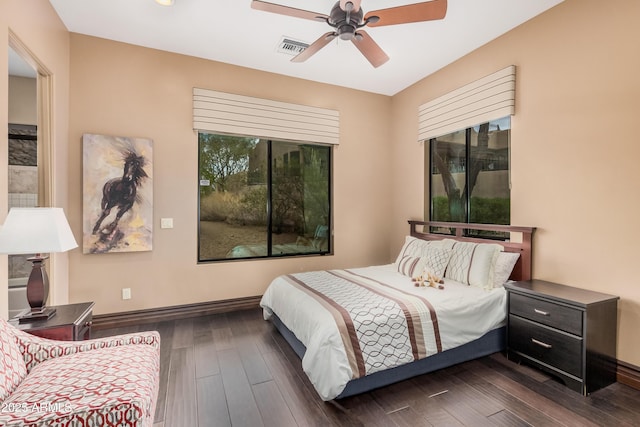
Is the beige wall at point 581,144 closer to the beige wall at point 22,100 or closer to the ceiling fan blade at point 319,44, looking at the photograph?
the ceiling fan blade at point 319,44

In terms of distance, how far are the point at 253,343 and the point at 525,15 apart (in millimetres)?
4103

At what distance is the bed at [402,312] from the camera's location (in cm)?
218

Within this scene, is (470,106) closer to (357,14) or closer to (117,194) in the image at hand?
(357,14)

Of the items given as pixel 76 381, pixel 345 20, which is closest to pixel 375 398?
pixel 76 381

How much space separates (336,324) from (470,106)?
3.00m

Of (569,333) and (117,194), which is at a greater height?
(117,194)

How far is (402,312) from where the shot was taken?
7.93ft

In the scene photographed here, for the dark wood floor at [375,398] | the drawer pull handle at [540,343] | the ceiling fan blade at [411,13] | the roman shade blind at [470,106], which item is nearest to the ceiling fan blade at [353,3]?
the ceiling fan blade at [411,13]

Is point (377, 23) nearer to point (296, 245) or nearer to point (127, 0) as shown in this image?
point (127, 0)

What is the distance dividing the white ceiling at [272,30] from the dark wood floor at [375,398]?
10.4 ft

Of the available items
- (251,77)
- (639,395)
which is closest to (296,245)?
(251,77)

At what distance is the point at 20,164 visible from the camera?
293 centimetres

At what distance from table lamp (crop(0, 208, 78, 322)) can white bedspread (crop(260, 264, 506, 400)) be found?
1.71 meters

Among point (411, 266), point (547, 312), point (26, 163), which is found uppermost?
point (26, 163)
